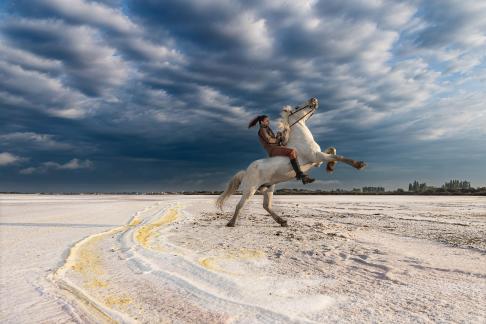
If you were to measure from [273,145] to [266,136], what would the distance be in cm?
30

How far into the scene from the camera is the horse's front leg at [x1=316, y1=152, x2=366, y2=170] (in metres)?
7.04

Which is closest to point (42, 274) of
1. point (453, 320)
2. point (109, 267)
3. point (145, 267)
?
point (109, 267)

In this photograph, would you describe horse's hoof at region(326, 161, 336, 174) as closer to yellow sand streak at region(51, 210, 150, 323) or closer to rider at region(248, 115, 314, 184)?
rider at region(248, 115, 314, 184)

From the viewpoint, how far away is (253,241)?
19.0 feet

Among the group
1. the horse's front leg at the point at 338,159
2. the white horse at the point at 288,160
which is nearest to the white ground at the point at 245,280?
the horse's front leg at the point at 338,159

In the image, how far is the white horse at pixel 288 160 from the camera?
755 centimetres

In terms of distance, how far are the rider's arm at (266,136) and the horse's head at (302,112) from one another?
1.89 ft

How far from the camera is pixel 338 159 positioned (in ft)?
24.1

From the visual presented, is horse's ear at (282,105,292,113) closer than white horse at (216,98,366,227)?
No

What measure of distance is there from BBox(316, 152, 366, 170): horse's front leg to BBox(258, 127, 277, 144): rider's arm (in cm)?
111

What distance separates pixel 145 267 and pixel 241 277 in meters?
1.23

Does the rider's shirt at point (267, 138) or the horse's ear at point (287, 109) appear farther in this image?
the horse's ear at point (287, 109)

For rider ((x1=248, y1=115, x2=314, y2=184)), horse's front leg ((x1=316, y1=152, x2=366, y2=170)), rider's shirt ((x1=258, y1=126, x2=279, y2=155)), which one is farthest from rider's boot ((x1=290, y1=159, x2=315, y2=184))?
rider's shirt ((x1=258, y1=126, x2=279, y2=155))

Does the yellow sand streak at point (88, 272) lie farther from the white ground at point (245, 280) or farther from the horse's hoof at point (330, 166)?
the horse's hoof at point (330, 166)
